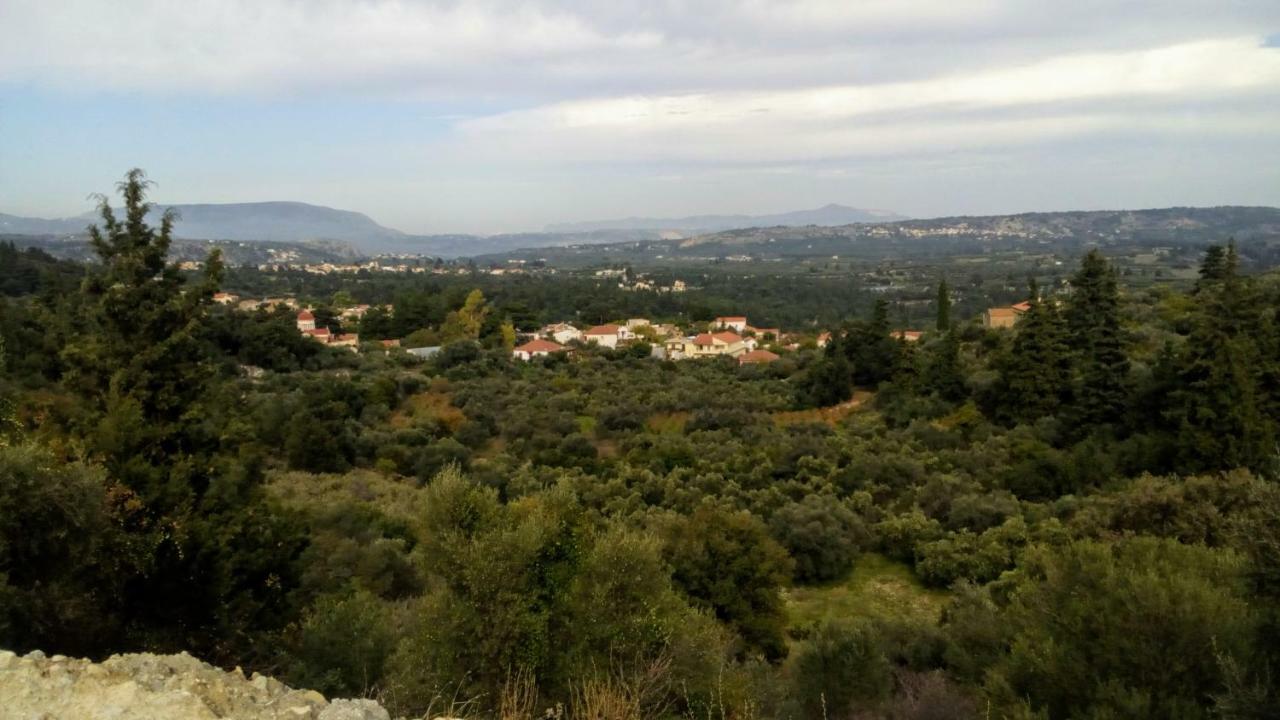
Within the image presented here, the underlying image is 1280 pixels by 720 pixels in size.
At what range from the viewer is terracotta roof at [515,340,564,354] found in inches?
1875

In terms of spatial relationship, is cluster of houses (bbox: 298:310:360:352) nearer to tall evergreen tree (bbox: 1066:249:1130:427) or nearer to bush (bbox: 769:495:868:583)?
bush (bbox: 769:495:868:583)

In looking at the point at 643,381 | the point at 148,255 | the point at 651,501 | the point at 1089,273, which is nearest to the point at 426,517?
the point at 148,255

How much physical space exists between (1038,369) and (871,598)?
40.2 feet

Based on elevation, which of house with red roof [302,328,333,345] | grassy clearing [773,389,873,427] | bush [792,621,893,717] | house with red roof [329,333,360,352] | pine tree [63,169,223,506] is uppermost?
pine tree [63,169,223,506]

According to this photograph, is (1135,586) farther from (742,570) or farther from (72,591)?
(72,591)

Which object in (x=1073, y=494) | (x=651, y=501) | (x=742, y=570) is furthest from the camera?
(x=651, y=501)

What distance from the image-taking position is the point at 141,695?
164 inches

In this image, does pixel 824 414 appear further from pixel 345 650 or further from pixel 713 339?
pixel 345 650

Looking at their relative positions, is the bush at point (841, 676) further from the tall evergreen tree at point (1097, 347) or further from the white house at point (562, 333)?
the white house at point (562, 333)

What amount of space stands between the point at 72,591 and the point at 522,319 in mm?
52735

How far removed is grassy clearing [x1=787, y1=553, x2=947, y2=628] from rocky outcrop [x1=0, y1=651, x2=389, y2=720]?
31.1 feet

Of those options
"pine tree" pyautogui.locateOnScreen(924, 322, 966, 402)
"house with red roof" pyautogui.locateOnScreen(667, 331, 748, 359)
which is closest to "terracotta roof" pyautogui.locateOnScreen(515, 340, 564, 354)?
"house with red roof" pyautogui.locateOnScreen(667, 331, 748, 359)

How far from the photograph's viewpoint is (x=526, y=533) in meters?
6.59

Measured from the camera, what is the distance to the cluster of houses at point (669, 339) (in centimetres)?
4716
